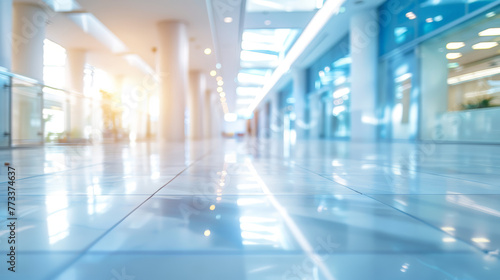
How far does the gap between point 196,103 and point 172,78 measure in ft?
29.2

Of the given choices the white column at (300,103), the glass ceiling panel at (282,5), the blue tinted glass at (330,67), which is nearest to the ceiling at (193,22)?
the glass ceiling panel at (282,5)

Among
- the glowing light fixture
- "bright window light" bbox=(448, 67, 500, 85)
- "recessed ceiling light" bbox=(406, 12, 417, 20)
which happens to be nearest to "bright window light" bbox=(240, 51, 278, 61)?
the glowing light fixture

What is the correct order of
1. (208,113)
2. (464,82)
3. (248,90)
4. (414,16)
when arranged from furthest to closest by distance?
(248,90) < (208,113) < (414,16) < (464,82)

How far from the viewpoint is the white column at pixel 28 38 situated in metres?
8.96

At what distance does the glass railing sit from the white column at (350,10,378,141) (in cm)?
1055

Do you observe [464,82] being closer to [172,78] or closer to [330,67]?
[330,67]

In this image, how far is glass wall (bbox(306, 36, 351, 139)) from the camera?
14758 millimetres

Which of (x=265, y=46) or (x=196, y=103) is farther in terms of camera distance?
(x=196, y=103)

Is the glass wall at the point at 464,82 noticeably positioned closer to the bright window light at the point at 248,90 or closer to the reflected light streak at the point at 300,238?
the reflected light streak at the point at 300,238

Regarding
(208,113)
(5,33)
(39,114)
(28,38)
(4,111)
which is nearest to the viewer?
(5,33)

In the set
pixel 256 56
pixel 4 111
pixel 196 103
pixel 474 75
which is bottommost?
pixel 4 111

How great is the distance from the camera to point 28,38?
30.5 ft

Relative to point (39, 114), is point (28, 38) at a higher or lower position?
higher

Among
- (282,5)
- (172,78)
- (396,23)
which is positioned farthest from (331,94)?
(172,78)
